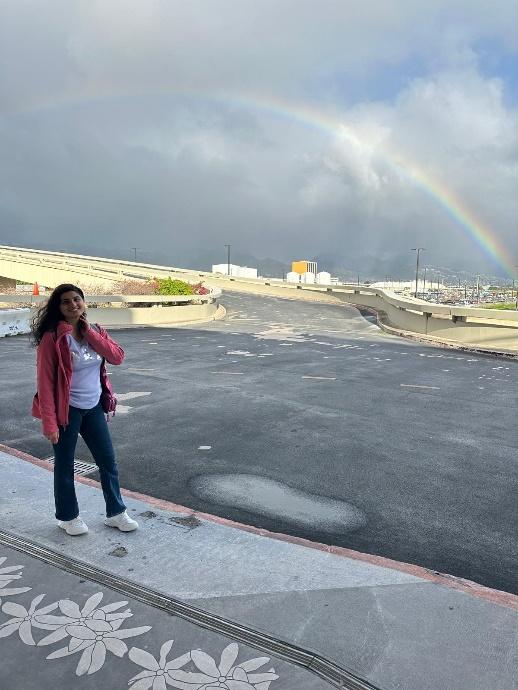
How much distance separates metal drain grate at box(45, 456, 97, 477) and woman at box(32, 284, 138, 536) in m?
1.48

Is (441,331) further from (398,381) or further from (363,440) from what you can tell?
(363,440)

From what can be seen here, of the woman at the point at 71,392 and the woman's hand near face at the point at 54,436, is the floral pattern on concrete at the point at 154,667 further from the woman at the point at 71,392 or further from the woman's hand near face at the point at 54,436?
the woman's hand near face at the point at 54,436

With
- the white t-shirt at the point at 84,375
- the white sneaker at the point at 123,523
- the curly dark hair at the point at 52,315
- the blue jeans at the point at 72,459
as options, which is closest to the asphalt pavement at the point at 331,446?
A: the white sneaker at the point at 123,523

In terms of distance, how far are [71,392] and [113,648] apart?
1.90 meters

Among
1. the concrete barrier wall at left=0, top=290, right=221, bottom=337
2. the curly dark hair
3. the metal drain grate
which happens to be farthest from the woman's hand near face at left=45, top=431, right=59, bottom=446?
the concrete barrier wall at left=0, top=290, right=221, bottom=337

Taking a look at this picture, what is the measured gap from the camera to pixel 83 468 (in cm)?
614

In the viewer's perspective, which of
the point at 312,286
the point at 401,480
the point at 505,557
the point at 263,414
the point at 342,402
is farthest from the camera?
the point at 312,286

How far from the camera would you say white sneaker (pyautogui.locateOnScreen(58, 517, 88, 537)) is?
442cm

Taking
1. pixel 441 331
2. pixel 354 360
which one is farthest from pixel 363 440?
pixel 441 331

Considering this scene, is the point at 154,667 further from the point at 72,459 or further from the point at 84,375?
the point at 84,375

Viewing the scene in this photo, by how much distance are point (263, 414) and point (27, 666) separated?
6224mm

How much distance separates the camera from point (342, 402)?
10.3 metres

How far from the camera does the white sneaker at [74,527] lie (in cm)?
442

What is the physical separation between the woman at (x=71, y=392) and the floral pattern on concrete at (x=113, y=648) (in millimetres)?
926
